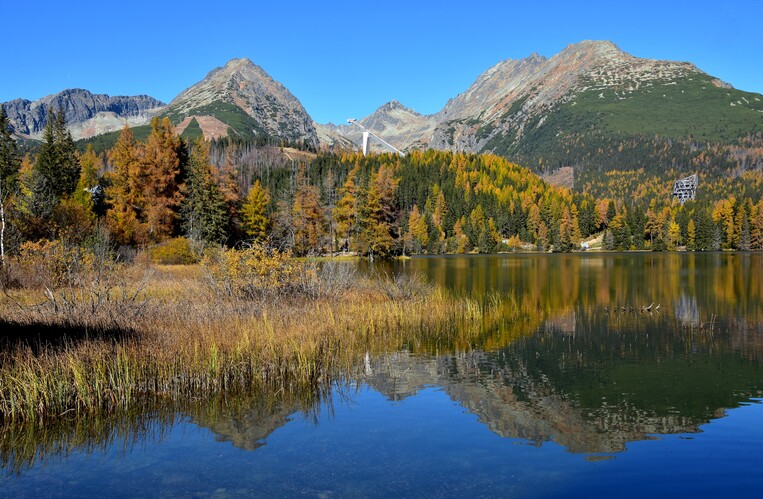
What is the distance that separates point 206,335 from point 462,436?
24.7ft

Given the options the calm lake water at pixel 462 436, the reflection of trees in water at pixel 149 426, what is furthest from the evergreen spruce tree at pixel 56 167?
the calm lake water at pixel 462 436

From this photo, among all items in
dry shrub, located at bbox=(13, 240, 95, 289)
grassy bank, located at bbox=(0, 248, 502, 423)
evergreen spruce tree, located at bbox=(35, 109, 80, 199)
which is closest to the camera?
grassy bank, located at bbox=(0, 248, 502, 423)

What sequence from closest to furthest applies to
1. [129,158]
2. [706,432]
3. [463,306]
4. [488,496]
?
[488,496], [706,432], [463,306], [129,158]

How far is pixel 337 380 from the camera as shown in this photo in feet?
50.5

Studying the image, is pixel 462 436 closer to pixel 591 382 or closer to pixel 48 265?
pixel 591 382

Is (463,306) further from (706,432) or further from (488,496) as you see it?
(488,496)

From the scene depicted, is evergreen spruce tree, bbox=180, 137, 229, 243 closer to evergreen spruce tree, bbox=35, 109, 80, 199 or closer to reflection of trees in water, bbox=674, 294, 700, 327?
evergreen spruce tree, bbox=35, 109, 80, 199

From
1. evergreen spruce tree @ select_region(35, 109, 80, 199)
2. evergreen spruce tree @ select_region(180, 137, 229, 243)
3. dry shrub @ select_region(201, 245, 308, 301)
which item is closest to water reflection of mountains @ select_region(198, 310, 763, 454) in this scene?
dry shrub @ select_region(201, 245, 308, 301)

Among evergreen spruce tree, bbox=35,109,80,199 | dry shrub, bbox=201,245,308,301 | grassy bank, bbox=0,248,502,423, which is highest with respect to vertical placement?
evergreen spruce tree, bbox=35,109,80,199

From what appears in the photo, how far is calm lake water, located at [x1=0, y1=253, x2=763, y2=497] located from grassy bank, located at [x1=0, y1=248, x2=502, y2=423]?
3.32ft

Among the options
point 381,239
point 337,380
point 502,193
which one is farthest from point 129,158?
point 502,193

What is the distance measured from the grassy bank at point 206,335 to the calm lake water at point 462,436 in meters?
1.01

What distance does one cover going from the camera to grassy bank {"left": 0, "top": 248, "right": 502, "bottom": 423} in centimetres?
1241

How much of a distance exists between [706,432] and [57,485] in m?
11.8
